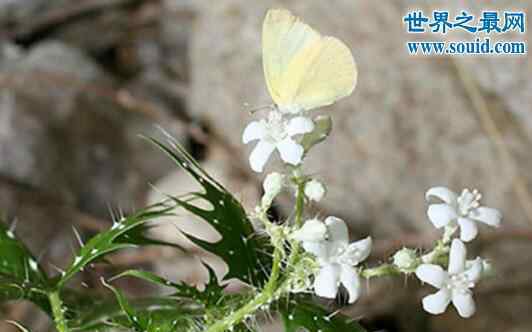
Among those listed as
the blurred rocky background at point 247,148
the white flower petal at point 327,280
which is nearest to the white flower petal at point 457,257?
the white flower petal at point 327,280

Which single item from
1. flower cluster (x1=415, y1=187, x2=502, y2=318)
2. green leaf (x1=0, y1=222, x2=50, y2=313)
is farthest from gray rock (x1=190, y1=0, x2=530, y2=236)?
flower cluster (x1=415, y1=187, x2=502, y2=318)

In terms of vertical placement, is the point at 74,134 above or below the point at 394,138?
below

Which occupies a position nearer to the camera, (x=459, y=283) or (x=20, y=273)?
(x=459, y=283)

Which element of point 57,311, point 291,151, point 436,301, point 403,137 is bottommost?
point 57,311

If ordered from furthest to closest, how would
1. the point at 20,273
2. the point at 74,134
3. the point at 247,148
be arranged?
the point at 74,134
the point at 247,148
the point at 20,273

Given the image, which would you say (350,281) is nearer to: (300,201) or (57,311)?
(300,201)

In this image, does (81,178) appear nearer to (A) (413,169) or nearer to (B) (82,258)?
(A) (413,169)

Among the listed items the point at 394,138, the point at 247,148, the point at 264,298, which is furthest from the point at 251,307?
the point at 247,148

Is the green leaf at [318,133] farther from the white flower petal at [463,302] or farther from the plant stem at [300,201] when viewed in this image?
the white flower petal at [463,302]
